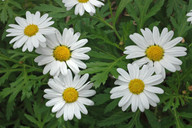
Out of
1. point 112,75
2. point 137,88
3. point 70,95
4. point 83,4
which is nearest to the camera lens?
point 137,88

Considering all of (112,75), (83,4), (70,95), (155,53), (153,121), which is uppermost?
(83,4)

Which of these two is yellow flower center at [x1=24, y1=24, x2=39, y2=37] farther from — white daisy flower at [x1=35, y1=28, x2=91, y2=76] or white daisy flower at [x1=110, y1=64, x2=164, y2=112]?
white daisy flower at [x1=110, y1=64, x2=164, y2=112]

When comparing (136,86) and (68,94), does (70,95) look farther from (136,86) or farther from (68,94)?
(136,86)

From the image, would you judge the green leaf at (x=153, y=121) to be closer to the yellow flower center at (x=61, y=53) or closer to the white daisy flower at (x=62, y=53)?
the white daisy flower at (x=62, y=53)

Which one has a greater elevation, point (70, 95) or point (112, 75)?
point (112, 75)

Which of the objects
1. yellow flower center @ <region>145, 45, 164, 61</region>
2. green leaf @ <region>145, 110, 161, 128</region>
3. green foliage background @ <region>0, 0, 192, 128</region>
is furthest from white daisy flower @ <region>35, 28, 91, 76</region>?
green leaf @ <region>145, 110, 161, 128</region>

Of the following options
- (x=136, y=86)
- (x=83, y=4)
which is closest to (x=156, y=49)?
(x=136, y=86)

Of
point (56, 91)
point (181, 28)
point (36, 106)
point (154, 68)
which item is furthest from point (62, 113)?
point (181, 28)

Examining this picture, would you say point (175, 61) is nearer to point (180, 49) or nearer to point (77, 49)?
point (180, 49)
